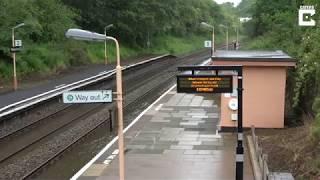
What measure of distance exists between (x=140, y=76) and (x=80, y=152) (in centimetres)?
2701

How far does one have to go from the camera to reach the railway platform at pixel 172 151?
1562cm

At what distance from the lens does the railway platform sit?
15.6 metres

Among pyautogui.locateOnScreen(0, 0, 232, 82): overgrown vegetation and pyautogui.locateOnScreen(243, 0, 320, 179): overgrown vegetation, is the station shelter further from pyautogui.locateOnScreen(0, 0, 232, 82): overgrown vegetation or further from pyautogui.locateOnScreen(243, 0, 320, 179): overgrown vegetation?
pyautogui.locateOnScreen(0, 0, 232, 82): overgrown vegetation

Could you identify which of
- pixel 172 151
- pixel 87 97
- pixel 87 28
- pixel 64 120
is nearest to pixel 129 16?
pixel 87 28

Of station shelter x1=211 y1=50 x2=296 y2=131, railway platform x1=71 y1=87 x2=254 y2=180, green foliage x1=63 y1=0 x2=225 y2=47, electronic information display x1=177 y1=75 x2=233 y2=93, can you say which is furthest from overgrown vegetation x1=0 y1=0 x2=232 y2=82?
electronic information display x1=177 y1=75 x2=233 y2=93

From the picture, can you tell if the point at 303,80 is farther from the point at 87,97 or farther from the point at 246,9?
the point at 246,9

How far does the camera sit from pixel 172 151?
18391 mm

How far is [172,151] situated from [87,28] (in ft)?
161

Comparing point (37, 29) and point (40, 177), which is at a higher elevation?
point (37, 29)

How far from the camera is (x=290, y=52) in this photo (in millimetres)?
26000

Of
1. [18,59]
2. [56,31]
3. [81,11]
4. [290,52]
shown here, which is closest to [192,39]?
[81,11]

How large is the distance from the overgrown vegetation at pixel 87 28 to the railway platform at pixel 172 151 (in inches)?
649

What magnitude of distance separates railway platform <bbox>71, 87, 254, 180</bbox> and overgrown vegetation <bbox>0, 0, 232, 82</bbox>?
54.1 feet

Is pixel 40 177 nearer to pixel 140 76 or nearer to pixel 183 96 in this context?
pixel 183 96
